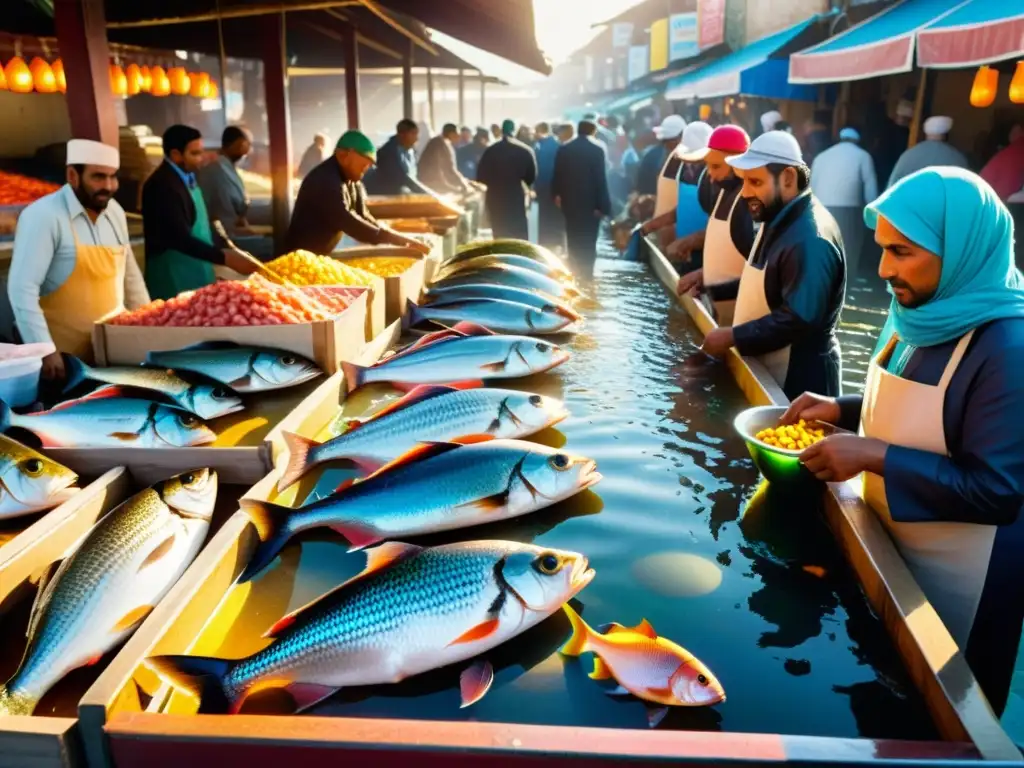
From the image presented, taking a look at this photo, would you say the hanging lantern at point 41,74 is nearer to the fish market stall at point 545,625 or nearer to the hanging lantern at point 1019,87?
the fish market stall at point 545,625

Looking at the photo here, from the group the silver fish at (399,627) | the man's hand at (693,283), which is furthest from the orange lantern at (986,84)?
the silver fish at (399,627)

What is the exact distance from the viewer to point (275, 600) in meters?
2.04

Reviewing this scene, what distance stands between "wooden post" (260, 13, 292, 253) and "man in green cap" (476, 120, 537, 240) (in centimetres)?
334

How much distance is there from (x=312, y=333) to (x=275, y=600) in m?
1.79

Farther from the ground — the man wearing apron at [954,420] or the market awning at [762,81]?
the market awning at [762,81]

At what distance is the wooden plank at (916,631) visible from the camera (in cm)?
152

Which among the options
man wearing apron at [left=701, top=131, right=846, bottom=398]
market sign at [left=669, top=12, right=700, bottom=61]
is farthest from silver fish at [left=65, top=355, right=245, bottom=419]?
market sign at [left=669, top=12, right=700, bottom=61]

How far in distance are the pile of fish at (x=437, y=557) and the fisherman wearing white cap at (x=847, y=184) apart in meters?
9.64

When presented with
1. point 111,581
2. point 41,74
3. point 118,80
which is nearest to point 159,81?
point 118,80

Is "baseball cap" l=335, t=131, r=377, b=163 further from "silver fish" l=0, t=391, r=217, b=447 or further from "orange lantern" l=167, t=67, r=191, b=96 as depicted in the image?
"orange lantern" l=167, t=67, r=191, b=96

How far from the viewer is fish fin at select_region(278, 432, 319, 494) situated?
8.30ft

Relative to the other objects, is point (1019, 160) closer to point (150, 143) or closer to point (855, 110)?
point (855, 110)

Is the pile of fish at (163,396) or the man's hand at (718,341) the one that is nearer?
the pile of fish at (163,396)

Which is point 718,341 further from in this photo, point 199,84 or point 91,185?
point 199,84
